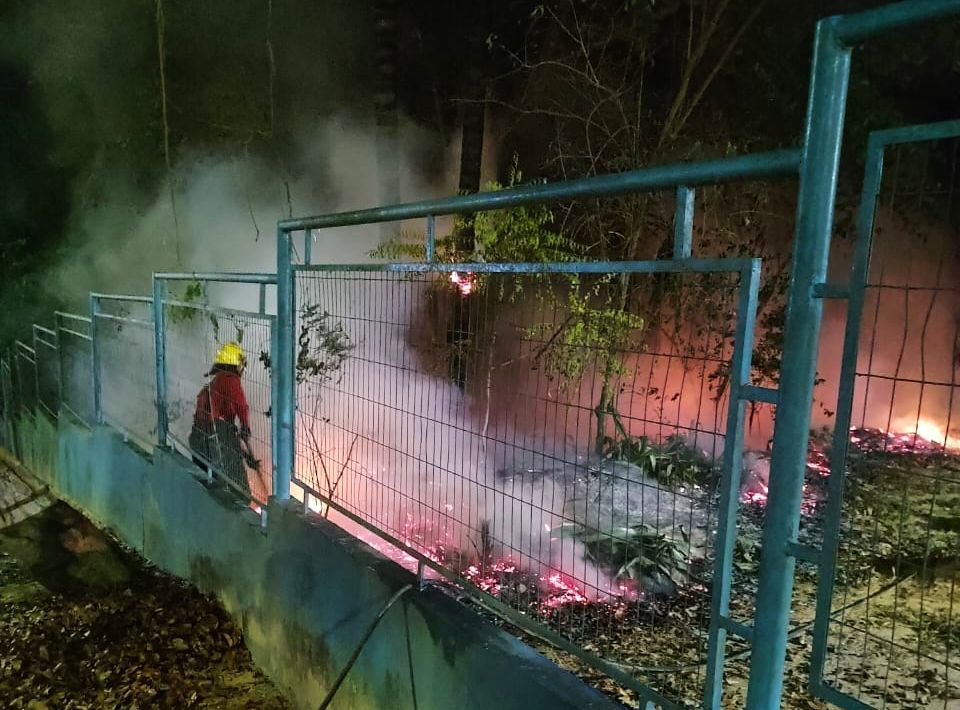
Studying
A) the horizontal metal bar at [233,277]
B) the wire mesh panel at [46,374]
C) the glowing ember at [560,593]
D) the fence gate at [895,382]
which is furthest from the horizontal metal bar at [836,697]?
the wire mesh panel at [46,374]

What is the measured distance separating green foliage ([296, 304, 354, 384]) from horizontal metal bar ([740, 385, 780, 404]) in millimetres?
2388

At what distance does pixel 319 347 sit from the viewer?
13.1 ft

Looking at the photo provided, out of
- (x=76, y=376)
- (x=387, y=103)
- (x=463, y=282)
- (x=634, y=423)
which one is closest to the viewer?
(x=634, y=423)

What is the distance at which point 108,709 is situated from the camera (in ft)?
12.6

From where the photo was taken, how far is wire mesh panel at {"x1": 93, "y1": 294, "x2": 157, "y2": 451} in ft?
22.9

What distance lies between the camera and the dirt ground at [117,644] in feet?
13.0

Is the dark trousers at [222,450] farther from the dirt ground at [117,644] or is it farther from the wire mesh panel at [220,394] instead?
the dirt ground at [117,644]

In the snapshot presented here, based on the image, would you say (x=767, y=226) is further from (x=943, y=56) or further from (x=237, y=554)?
(x=237, y=554)

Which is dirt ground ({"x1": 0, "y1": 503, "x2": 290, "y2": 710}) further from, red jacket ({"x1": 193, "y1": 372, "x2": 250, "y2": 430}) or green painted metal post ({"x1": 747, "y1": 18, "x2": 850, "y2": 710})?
green painted metal post ({"x1": 747, "y1": 18, "x2": 850, "y2": 710})

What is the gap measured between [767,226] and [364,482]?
5683 mm

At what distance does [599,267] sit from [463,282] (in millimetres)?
965

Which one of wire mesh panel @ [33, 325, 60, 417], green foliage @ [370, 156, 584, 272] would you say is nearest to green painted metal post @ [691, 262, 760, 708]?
green foliage @ [370, 156, 584, 272]

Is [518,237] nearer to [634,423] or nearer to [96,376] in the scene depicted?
[96,376]

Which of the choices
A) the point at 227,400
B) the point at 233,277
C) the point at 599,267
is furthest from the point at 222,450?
the point at 599,267
